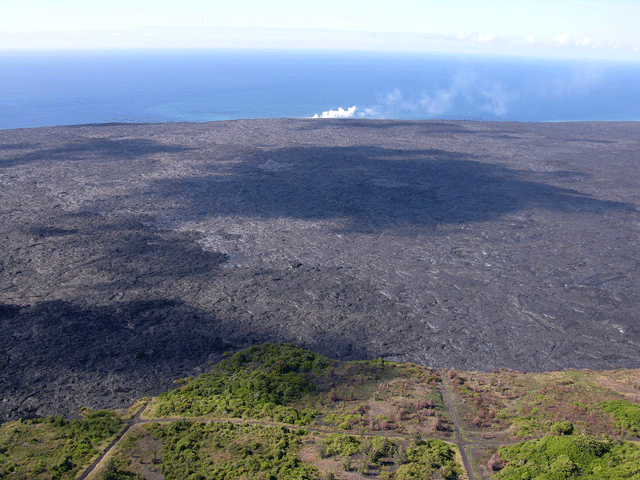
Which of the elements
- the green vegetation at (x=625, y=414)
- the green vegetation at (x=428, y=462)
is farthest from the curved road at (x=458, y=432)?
the green vegetation at (x=625, y=414)

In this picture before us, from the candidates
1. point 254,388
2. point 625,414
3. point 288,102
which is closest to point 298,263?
point 254,388

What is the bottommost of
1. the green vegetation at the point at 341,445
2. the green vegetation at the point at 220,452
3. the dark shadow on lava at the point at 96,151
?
the green vegetation at the point at 220,452

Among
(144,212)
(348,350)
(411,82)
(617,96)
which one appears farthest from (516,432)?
(411,82)

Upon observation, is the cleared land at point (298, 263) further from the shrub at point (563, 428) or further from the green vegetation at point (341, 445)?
the green vegetation at point (341, 445)

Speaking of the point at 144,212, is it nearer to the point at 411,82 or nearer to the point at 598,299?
the point at 598,299

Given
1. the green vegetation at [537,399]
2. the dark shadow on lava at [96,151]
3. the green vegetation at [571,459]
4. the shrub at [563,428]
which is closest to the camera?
the green vegetation at [571,459]

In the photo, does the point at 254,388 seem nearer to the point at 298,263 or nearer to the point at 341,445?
the point at 341,445

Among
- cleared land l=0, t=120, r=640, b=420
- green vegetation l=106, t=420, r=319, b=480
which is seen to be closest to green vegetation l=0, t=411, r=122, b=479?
cleared land l=0, t=120, r=640, b=420

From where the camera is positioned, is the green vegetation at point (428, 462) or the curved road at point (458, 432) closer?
the green vegetation at point (428, 462)
